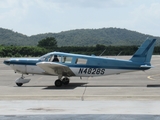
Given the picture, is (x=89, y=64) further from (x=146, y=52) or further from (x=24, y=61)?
(x=24, y=61)

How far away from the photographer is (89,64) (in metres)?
19.2

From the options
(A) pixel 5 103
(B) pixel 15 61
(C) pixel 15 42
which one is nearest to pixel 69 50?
(B) pixel 15 61

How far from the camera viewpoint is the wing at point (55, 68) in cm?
1861

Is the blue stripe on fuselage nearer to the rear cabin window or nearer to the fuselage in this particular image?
the fuselage

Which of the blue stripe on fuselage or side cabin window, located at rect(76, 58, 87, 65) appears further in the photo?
the blue stripe on fuselage

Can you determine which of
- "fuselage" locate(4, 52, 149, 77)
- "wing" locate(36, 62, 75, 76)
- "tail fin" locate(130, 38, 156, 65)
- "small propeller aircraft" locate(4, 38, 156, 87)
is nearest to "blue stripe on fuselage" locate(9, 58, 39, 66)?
"small propeller aircraft" locate(4, 38, 156, 87)

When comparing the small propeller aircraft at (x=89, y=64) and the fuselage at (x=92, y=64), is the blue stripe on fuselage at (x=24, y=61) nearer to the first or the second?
the small propeller aircraft at (x=89, y=64)

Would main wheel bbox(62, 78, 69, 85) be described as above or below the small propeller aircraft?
below

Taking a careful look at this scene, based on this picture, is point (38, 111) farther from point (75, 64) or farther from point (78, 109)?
point (75, 64)

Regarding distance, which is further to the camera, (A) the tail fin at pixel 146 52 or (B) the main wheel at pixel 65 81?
(B) the main wheel at pixel 65 81

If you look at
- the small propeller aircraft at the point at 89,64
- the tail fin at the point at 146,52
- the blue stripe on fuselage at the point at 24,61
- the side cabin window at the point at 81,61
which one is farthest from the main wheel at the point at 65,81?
the tail fin at the point at 146,52

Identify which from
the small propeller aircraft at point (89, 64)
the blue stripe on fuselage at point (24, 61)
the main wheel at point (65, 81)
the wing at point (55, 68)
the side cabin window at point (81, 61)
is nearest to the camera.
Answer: the wing at point (55, 68)

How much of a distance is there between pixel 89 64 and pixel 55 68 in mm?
1609

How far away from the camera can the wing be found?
61.1ft
